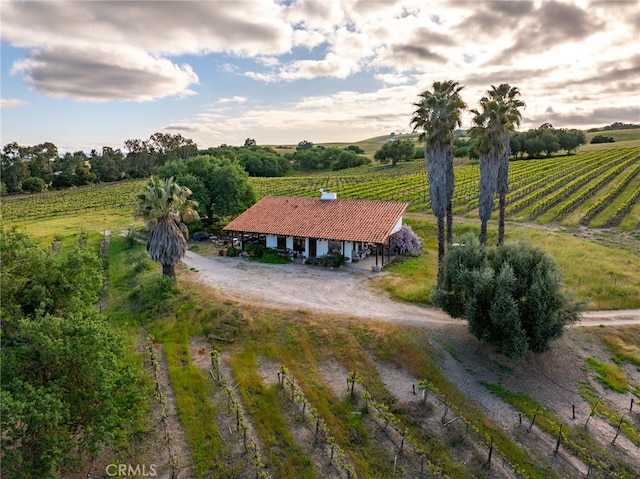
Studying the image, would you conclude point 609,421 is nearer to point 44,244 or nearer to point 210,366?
point 210,366

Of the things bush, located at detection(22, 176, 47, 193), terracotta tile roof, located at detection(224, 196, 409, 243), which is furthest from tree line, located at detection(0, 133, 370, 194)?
terracotta tile roof, located at detection(224, 196, 409, 243)

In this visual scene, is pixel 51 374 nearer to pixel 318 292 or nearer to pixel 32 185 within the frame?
pixel 318 292

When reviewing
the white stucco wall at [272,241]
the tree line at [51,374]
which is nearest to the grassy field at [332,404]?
the tree line at [51,374]

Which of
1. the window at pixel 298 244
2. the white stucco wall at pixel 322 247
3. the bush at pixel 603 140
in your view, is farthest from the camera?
the bush at pixel 603 140

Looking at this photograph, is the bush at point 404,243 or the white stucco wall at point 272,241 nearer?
the bush at point 404,243

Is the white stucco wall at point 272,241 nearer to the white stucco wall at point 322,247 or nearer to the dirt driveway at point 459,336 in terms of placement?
the dirt driveway at point 459,336
